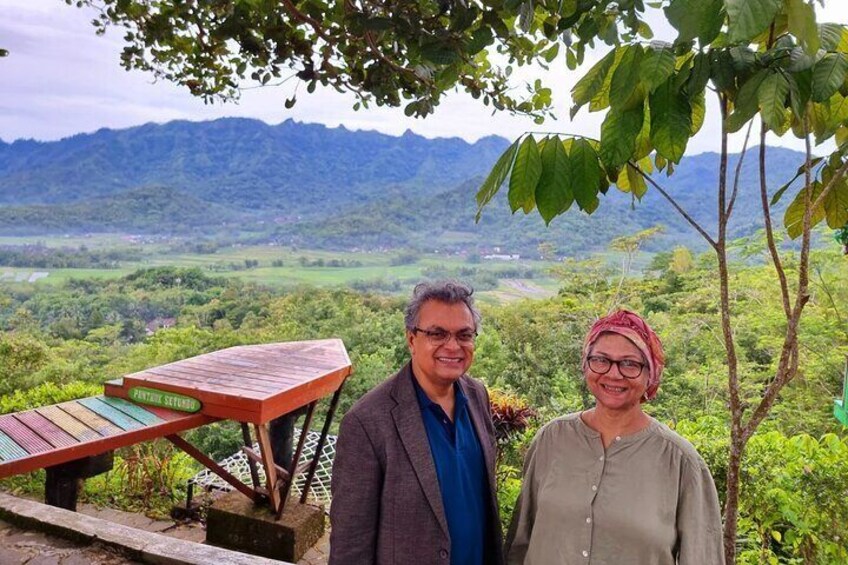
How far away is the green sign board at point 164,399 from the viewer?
264cm

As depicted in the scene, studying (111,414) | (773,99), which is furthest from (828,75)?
(111,414)

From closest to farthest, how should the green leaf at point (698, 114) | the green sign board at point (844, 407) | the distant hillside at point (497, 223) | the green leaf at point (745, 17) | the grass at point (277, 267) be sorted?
the green leaf at point (745, 17)
the green leaf at point (698, 114)
the green sign board at point (844, 407)
the distant hillside at point (497, 223)
the grass at point (277, 267)

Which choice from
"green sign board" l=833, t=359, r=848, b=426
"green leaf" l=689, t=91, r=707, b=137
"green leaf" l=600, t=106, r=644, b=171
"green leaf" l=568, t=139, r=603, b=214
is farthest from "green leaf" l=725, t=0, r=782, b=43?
"green sign board" l=833, t=359, r=848, b=426

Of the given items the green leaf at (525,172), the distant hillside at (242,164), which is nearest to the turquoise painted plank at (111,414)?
the green leaf at (525,172)

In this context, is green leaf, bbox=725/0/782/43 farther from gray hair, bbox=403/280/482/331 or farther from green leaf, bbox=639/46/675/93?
gray hair, bbox=403/280/482/331

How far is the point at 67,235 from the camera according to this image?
33000mm

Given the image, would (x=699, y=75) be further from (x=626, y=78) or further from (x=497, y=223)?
(x=497, y=223)

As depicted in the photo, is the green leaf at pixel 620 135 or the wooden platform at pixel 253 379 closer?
the green leaf at pixel 620 135

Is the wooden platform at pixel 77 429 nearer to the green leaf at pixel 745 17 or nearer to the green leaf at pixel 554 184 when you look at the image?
the green leaf at pixel 554 184

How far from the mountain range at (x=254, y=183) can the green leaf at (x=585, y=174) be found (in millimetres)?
21768

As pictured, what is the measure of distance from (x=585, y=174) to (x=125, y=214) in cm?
3981

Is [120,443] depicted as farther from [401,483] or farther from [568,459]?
[568,459]

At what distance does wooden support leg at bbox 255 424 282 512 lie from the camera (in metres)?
2.81

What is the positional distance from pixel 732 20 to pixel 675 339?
6998 millimetres
